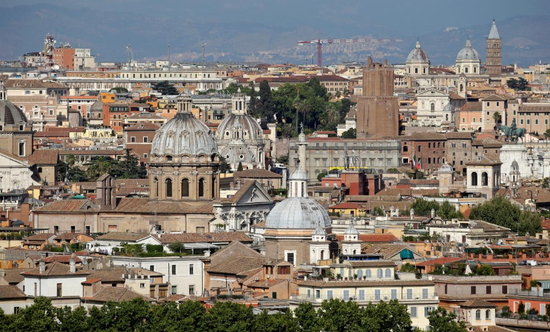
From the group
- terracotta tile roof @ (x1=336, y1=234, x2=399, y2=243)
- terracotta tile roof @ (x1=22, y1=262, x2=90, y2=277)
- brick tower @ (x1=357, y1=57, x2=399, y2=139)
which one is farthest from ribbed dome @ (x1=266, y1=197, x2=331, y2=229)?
brick tower @ (x1=357, y1=57, x2=399, y2=139)

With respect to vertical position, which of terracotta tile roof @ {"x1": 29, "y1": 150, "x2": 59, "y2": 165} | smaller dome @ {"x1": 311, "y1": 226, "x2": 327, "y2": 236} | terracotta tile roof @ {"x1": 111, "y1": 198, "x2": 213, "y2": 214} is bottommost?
smaller dome @ {"x1": 311, "y1": 226, "x2": 327, "y2": 236}

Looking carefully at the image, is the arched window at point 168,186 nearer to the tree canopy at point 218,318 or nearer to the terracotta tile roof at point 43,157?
the terracotta tile roof at point 43,157

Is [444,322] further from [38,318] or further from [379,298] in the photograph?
[38,318]

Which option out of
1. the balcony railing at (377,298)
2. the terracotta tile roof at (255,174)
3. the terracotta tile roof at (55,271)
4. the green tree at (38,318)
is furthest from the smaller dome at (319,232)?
the terracotta tile roof at (255,174)

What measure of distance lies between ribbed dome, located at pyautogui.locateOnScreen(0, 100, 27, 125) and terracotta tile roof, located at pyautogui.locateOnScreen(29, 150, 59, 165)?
7.04ft

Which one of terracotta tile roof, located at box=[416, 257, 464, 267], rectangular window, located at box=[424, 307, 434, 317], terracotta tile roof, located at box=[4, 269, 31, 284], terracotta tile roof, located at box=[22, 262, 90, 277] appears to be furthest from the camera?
terracotta tile roof, located at box=[416, 257, 464, 267]

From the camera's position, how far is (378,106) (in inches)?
6033

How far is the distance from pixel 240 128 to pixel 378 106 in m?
Answer: 12.4

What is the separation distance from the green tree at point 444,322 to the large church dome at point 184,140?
1509 inches

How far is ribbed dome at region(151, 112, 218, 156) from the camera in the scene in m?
96.2

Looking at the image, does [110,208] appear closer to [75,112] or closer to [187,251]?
[187,251]

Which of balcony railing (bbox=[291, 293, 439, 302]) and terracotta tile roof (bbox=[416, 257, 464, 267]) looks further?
terracotta tile roof (bbox=[416, 257, 464, 267])

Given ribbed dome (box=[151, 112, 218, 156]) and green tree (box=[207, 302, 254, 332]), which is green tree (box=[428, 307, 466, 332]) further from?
ribbed dome (box=[151, 112, 218, 156])

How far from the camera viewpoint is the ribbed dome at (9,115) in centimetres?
12388
